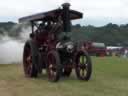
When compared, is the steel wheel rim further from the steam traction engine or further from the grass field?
the grass field

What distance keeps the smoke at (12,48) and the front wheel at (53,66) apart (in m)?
10.5

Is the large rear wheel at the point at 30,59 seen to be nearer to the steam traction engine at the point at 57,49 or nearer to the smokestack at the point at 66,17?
the steam traction engine at the point at 57,49

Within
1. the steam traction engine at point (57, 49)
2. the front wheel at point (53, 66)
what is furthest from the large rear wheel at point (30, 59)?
the front wheel at point (53, 66)

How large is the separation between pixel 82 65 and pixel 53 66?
97cm

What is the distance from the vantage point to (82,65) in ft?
50.6

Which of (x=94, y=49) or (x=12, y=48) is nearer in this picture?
(x=12, y=48)

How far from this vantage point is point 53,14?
15547 millimetres

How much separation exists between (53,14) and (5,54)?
11.8m


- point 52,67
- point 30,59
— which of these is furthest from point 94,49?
point 52,67

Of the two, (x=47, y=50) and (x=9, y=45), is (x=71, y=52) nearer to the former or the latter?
(x=47, y=50)

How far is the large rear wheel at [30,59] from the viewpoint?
643 inches

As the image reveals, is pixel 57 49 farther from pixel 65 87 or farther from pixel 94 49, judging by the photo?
pixel 94 49

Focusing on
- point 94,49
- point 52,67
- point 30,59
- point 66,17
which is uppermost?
point 66,17

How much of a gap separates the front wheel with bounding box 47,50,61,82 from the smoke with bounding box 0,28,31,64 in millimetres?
10515
